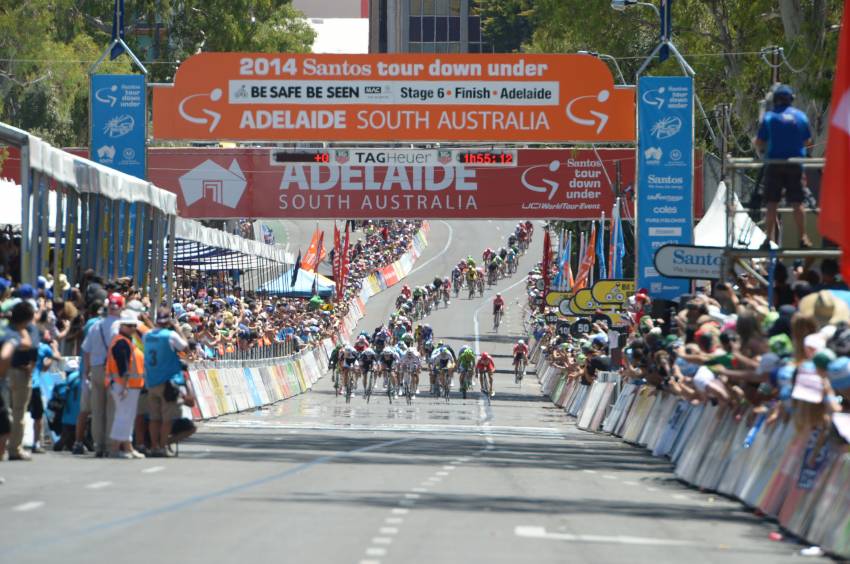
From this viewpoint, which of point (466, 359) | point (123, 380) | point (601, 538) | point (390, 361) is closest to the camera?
point (601, 538)

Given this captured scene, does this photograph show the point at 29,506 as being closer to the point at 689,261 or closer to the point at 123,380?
the point at 123,380

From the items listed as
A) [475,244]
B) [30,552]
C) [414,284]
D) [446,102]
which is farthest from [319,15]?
[30,552]

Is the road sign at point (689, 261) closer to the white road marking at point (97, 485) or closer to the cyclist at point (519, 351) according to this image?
the white road marking at point (97, 485)

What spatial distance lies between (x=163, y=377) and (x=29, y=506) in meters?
6.94

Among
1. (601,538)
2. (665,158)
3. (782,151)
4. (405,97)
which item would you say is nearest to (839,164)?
(601,538)

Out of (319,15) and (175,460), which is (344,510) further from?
(319,15)

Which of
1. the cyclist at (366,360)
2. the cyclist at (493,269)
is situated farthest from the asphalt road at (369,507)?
the cyclist at (493,269)

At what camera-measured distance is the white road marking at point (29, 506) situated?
12586mm

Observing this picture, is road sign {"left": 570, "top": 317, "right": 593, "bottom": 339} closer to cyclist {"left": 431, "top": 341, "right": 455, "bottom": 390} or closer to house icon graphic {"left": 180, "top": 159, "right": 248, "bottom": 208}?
cyclist {"left": 431, "top": 341, "right": 455, "bottom": 390}

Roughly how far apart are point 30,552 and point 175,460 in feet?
28.7

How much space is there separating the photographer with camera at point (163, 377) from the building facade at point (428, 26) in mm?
122602

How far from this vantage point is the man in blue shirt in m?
19.2

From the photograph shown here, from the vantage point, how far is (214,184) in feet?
148

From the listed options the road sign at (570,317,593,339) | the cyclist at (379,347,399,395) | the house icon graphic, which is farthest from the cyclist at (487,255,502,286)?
the road sign at (570,317,593,339)
